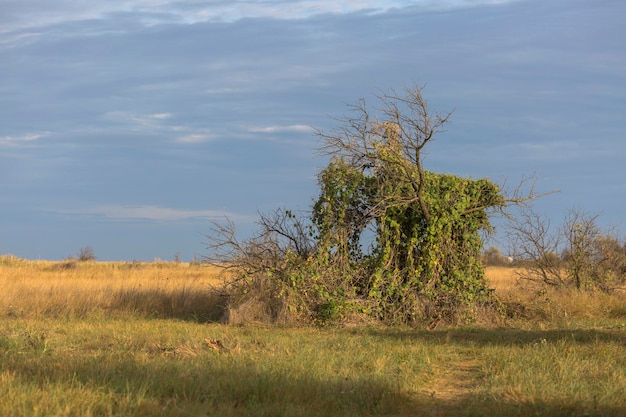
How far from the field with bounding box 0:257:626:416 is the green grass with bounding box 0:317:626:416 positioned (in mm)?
21

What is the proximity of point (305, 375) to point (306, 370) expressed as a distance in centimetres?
37

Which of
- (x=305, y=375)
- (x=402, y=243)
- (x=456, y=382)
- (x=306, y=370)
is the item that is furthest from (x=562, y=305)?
(x=305, y=375)

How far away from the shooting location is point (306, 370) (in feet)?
29.1

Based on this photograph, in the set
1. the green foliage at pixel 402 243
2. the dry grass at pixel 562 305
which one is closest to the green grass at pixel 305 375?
the green foliage at pixel 402 243

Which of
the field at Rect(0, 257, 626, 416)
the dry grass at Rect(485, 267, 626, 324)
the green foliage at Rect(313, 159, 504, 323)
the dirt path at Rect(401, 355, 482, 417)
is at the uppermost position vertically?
the green foliage at Rect(313, 159, 504, 323)

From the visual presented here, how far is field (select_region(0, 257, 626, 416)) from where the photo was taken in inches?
282

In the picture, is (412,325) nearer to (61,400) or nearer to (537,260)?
(537,260)

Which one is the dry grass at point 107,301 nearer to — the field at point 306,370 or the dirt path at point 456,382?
Result: the field at point 306,370

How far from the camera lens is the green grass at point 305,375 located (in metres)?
7.11

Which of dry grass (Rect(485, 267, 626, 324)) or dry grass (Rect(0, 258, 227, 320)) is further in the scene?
dry grass (Rect(0, 258, 227, 320))

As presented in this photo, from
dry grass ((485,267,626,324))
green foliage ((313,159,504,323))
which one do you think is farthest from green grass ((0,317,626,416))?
dry grass ((485,267,626,324))

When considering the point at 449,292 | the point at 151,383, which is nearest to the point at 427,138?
the point at 449,292

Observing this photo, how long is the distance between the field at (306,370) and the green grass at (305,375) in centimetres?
2

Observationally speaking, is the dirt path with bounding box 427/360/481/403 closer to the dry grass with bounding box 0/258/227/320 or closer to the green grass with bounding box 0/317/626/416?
the green grass with bounding box 0/317/626/416
